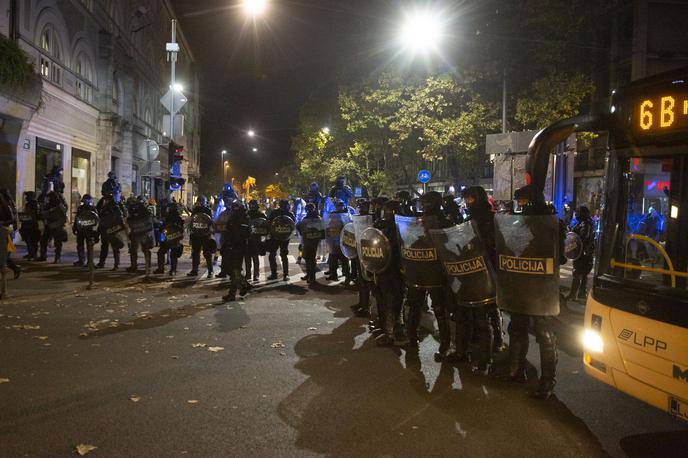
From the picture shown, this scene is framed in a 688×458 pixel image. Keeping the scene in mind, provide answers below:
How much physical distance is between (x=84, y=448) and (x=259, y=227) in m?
9.20

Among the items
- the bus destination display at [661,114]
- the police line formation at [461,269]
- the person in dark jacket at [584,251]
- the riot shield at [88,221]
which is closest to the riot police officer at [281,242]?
the police line formation at [461,269]

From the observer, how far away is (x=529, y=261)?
511 cm

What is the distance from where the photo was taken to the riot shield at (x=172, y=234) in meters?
13.3

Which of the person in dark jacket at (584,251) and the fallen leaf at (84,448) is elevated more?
the person in dark jacket at (584,251)

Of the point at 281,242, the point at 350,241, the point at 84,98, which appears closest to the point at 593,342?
the point at 350,241

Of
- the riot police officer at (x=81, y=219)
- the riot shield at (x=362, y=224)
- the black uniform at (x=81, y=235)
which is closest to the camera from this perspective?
the riot shield at (x=362, y=224)

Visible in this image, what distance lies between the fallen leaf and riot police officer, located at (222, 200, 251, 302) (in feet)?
19.8

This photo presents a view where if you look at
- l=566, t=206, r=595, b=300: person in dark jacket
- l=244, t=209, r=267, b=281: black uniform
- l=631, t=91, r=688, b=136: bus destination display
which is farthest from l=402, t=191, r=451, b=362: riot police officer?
l=244, t=209, r=267, b=281: black uniform

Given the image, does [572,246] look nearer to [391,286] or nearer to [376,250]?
[391,286]

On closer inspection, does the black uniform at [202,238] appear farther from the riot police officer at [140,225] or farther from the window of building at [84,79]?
the window of building at [84,79]

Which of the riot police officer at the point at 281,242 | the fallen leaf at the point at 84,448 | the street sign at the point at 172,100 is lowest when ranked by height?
the fallen leaf at the point at 84,448

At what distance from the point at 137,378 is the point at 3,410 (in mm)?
1243

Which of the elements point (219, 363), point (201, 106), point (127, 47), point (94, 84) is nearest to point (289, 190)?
point (201, 106)

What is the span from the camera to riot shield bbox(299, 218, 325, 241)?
1259 centimetres
